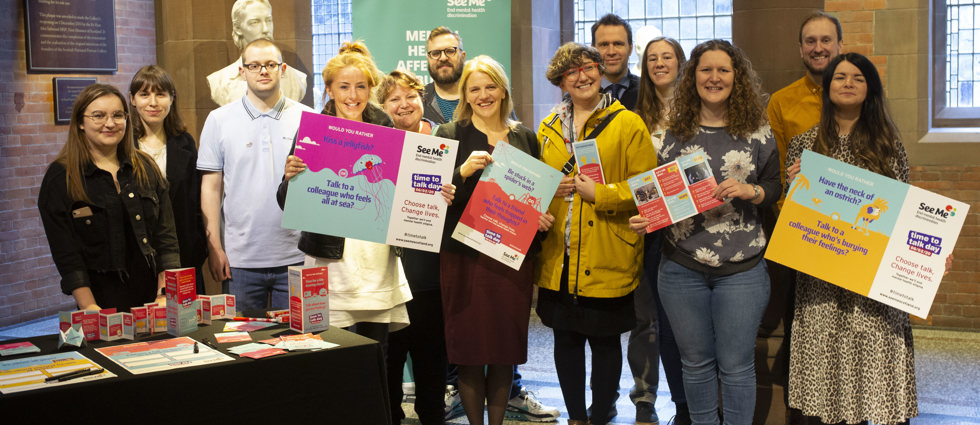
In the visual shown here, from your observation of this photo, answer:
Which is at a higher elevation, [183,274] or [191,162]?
[191,162]

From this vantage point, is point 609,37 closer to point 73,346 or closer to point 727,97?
point 727,97

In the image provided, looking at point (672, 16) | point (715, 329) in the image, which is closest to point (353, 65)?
point (715, 329)

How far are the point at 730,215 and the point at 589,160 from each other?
1.90 feet

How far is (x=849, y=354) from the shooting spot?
3.32 metres

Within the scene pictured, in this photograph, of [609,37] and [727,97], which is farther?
[609,37]

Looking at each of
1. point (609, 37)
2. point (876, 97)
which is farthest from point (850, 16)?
point (876, 97)

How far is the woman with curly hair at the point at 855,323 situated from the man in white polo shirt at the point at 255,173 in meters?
2.16

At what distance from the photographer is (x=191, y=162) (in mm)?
4066

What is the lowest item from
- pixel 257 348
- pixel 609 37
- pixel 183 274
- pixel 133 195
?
pixel 257 348

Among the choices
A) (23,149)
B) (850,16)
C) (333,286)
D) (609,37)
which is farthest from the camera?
(23,149)

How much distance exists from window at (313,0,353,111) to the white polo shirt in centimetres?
464

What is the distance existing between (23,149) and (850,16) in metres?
6.51

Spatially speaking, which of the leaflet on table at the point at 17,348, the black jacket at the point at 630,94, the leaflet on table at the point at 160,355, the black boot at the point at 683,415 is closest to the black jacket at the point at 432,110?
the black jacket at the point at 630,94

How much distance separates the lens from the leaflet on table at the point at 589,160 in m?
3.42
